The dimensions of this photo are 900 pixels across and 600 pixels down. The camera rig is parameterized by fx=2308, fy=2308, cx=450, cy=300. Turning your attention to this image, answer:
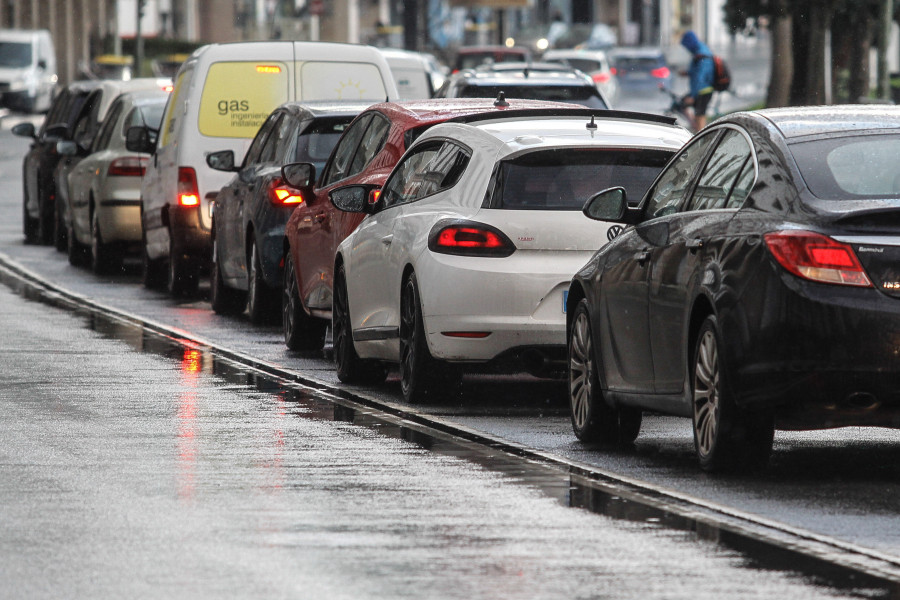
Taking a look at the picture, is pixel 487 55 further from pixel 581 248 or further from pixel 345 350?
pixel 581 248

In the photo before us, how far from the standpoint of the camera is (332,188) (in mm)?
13953

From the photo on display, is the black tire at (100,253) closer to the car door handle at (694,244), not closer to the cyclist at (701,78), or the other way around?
the cyclist at (701,78)

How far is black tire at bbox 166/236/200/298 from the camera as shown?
19123 mm

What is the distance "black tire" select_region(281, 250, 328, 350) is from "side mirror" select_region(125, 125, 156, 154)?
16.7 feet

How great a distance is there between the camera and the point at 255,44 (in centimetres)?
1909

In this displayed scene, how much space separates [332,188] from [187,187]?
4761 mm

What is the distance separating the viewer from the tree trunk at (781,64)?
48.8 m

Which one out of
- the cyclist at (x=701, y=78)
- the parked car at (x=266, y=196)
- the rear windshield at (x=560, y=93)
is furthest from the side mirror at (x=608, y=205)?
the cyclist at (x=701, y=78)

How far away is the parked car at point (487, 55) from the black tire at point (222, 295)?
39.0m

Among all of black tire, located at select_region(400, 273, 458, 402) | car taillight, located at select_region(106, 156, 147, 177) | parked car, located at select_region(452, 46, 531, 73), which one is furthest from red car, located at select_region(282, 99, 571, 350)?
parked car, located at select_region(452, 46, 531, 73)

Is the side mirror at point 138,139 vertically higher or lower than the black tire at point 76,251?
higher

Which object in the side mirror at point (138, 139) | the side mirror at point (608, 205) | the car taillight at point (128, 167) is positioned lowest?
the car taillight at point (128, 167)

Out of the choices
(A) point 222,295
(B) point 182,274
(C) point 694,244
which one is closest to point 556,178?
(C) point 694,244

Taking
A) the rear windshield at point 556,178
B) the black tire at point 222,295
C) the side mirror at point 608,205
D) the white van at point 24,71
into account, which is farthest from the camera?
the white van at point 24,71
